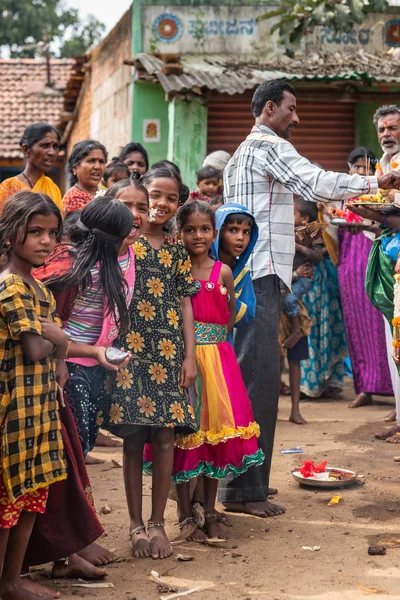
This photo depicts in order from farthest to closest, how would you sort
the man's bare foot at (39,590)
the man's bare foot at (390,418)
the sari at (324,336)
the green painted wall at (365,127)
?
the green painted wall at (365,127), the sari at (324,336), the man's bare foot at (390,418), the man's bare foot at (39,590)

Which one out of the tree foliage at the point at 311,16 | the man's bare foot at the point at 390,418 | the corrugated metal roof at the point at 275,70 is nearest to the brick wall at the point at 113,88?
the corrugated metal roof at the point at 275,70

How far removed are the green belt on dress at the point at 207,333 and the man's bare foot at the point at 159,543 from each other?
91 centimetres

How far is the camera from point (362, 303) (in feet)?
25.8

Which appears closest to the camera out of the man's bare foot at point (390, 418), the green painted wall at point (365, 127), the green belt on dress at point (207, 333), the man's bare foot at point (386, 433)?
the green belt on dress at point (207, 333)

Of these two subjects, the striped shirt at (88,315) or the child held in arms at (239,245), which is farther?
the child held in arms at (239,245)

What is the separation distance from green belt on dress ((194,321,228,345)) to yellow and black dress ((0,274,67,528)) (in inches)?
44.3

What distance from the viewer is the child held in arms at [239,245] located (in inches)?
173

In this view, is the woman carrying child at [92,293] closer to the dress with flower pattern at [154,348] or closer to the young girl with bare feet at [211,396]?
the dress with flower pattern at [154,348]

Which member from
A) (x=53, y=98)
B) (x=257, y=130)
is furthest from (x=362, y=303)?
(x=53, y=98)

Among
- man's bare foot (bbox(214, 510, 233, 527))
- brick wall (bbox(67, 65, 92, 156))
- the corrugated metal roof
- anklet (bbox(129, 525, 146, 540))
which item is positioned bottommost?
man's bare foot (bbox(214, 510, 233, 527))

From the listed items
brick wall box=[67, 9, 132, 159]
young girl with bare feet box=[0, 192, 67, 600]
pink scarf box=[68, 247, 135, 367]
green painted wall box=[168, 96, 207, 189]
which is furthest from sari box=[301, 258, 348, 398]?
young girl with bare feet box=[0, 192, 67, 600]

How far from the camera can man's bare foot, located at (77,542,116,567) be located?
12.0 ft

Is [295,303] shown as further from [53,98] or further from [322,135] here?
[53,98]

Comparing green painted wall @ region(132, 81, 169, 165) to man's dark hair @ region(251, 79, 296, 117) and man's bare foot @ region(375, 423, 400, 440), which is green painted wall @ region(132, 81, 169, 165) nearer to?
man's bare foot @ region(375, 423, 400, 440)
